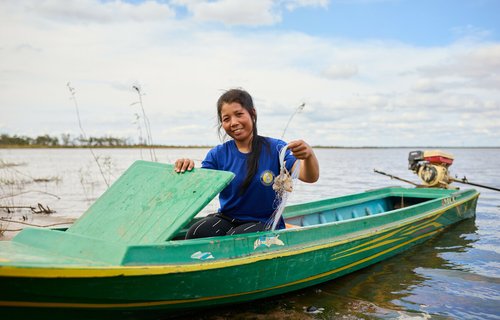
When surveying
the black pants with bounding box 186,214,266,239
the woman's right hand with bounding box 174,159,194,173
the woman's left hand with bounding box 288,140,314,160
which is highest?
the woman's left hand with bounding box 288,140,314,160

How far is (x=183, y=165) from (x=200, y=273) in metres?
1.10

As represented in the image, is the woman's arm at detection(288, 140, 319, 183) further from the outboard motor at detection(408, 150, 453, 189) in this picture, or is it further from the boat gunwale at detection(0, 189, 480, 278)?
the outboard motor at detection(408, 150, 453, 189)

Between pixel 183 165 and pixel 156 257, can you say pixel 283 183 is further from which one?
pixel 156 257

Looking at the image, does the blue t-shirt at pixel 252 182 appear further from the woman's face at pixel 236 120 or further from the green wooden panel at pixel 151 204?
the green wooden panel at pixel 151 204

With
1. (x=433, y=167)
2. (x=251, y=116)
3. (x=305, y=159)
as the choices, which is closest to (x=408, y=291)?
(x=305, y=159)

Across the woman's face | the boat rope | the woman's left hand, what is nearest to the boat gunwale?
the boat rope

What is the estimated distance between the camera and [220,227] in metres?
3.90

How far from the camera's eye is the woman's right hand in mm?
3855

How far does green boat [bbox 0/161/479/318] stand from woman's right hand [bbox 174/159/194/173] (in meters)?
0.08

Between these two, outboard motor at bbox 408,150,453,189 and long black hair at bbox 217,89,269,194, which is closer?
long black hair at bbox 217,89,269,194

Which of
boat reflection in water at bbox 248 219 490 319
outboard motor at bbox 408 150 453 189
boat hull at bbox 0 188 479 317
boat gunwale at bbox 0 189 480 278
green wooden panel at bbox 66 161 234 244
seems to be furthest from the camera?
outboard motor at bbox 408 150 453 189

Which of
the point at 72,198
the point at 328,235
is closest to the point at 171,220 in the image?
the point at 328,235

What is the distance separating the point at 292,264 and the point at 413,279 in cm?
201

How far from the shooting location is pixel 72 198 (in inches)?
452
